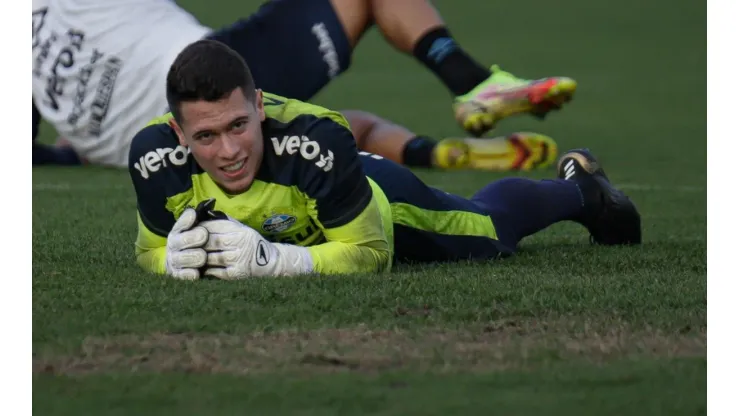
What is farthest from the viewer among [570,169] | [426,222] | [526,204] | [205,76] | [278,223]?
[570,169]

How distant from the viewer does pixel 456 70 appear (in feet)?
26.9

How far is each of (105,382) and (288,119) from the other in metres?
1.63

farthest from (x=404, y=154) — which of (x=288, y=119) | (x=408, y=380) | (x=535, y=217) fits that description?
(x=408, y=380)

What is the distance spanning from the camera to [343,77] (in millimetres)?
14781

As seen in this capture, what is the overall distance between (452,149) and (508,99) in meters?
1.01

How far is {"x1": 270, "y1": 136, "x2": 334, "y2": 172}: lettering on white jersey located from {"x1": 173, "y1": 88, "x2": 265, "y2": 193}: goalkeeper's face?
7 cm

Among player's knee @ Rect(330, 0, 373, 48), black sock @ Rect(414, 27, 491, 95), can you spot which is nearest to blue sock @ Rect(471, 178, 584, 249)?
black sock @ Rect(414, 27, 491, 95)

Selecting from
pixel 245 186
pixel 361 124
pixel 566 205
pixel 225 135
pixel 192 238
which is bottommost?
pixel 361 124

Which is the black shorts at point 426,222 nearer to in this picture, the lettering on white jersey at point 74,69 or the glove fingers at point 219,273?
the glove fingers at point 219,273

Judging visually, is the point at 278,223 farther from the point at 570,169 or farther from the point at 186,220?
the point at 570,169

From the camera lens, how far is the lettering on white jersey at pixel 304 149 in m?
5.02

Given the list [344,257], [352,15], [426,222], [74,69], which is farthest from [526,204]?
[74,69]

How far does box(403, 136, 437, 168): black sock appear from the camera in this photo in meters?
8.92

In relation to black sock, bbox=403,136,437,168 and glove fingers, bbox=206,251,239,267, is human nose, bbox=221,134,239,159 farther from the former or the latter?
black sock, bbox=403,136,437,168
